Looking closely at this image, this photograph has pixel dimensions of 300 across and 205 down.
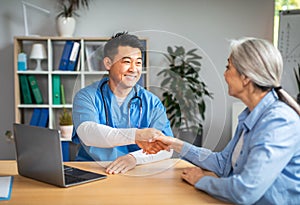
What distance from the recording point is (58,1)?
13.2 ft

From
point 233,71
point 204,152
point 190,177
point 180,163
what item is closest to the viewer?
point 233,71

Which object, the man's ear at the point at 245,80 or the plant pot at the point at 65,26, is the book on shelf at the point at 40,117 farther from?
the man's ear at the point at 245,80

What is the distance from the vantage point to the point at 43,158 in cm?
164

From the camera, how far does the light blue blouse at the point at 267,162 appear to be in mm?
1359

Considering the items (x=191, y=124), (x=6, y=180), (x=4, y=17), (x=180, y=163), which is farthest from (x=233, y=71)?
(x=4, y=17)

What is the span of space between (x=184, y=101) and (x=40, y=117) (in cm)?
241

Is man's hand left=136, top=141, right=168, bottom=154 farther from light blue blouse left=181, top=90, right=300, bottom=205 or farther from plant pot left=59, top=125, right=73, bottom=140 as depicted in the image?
plant pot left=59, top=125, right=73, bottom=140

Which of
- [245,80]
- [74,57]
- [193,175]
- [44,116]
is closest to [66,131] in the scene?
[44,116]

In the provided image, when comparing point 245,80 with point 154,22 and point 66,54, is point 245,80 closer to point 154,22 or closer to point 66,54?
point 66,54

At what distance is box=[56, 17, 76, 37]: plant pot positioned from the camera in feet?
12.6

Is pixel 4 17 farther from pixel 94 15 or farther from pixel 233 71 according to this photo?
pixel 233 71

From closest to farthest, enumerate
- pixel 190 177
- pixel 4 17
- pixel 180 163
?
pixel 190 177 → pixel 180 163 → pixel 4 17

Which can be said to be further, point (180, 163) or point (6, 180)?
point (180, 163)

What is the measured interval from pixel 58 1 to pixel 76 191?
2.84 meters
